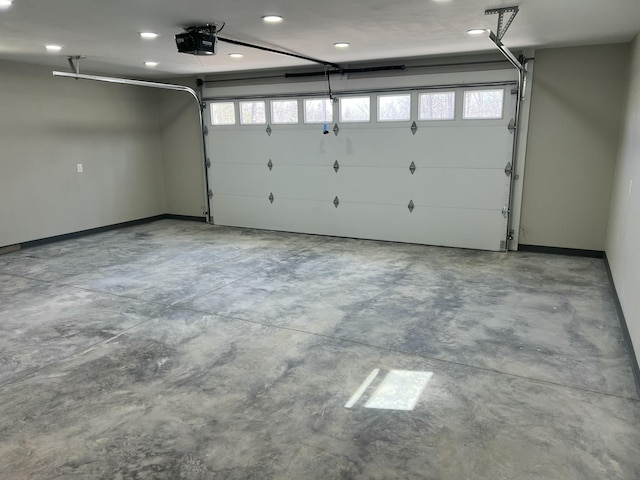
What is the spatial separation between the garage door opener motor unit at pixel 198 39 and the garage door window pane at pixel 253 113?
3.10 metres

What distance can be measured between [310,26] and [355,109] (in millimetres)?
2562

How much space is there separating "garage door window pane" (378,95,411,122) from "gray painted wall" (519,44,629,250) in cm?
151

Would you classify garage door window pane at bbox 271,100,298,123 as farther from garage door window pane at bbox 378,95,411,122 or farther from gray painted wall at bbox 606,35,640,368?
gray painted wall at bbox 606,35,640,368

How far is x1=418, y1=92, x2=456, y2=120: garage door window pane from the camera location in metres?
5.75

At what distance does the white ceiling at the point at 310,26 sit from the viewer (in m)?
3.23

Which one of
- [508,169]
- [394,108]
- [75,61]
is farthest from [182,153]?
[508,169]

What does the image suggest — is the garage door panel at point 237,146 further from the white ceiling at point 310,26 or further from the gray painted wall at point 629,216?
the gray painted wall at point 629,216

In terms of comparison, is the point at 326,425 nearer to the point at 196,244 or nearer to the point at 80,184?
the point at 196,244

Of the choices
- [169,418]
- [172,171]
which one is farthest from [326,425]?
[172,171]

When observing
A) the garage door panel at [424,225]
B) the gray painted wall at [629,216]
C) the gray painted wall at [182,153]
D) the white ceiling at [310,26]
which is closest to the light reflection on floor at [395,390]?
the gray painted wall at [629,216]

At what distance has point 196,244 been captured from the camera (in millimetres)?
6430

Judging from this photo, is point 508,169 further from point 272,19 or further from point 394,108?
point 272,19

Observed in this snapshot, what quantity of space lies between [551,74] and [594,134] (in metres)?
0.84

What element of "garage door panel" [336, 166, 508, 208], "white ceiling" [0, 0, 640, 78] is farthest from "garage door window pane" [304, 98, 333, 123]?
"white ceiling" [0, 0, 640, 78]
